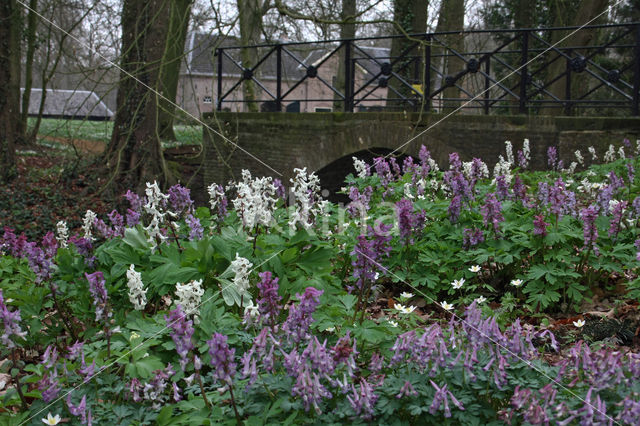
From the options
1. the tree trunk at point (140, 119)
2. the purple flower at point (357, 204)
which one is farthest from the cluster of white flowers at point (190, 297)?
the tree trunk at point (140, 119)

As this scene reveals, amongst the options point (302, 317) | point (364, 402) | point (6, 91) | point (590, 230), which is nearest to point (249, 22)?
point (6, 91)

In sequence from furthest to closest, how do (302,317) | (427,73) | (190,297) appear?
(427,73), (190,297), (302,317)

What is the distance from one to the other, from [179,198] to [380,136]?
6.60 meters

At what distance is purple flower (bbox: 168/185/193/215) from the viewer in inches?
159

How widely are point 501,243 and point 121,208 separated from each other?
807 centimetres

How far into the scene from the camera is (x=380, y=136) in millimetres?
10297

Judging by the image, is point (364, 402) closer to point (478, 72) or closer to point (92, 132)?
point (478, 72)

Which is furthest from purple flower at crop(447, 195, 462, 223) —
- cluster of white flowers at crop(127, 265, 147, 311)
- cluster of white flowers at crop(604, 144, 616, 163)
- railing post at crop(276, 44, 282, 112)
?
railing post at crop(276, 44, 282, 112)

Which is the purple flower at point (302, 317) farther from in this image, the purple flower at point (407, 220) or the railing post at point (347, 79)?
the railing post at point (347, 79)

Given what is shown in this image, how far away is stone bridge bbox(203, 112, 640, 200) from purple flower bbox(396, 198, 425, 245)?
2.75 metres

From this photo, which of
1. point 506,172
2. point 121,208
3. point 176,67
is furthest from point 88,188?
point 506,172

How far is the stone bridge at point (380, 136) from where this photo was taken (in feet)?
28.0

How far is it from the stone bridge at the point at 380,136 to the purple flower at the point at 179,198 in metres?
3.46

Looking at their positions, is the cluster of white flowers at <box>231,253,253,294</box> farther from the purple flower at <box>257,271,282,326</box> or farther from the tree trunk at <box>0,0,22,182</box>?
the tree trunk at <box>0,0,22,182</box>
